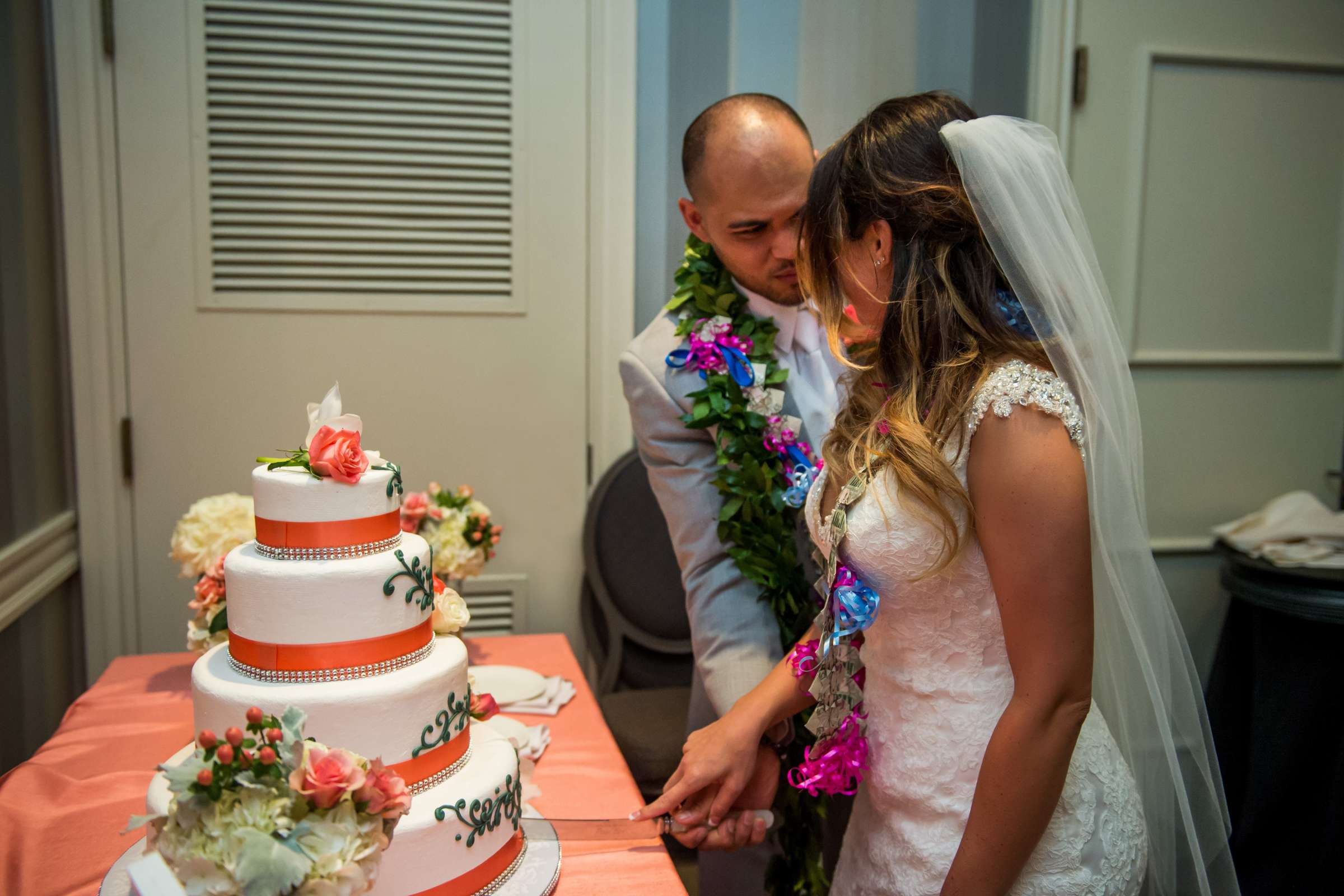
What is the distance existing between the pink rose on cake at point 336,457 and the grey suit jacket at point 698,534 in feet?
2.89

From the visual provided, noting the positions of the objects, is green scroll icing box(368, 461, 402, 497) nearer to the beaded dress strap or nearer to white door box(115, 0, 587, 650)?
the beaded dress strap

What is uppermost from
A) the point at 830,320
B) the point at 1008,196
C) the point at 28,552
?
the point at 1008,196

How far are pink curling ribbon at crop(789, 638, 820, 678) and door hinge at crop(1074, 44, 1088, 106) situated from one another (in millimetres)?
2235

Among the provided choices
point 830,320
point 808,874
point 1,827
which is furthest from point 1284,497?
point 1,827

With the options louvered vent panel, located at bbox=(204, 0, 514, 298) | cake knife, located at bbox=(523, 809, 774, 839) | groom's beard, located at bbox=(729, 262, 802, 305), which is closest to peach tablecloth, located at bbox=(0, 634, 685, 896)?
cake knife, located at bbox=(523, 809, 774, 839)

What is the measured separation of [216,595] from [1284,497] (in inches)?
119

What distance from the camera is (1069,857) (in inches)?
50.1

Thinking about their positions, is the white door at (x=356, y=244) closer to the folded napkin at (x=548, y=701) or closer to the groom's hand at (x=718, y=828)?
the folded napkin at (x=548, y=701)

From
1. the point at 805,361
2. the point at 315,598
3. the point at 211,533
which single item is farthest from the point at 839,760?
the point at 211,533

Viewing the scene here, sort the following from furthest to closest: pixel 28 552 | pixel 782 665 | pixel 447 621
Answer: pixel 28 552 < pixel 782 665 < pixel 447 621

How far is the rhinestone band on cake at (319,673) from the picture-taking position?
1167 millimetres

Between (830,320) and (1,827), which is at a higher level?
(830,320)

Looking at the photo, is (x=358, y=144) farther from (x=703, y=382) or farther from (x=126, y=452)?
(x=703, y=382)

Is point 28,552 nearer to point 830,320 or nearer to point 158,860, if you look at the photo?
point 158,860
